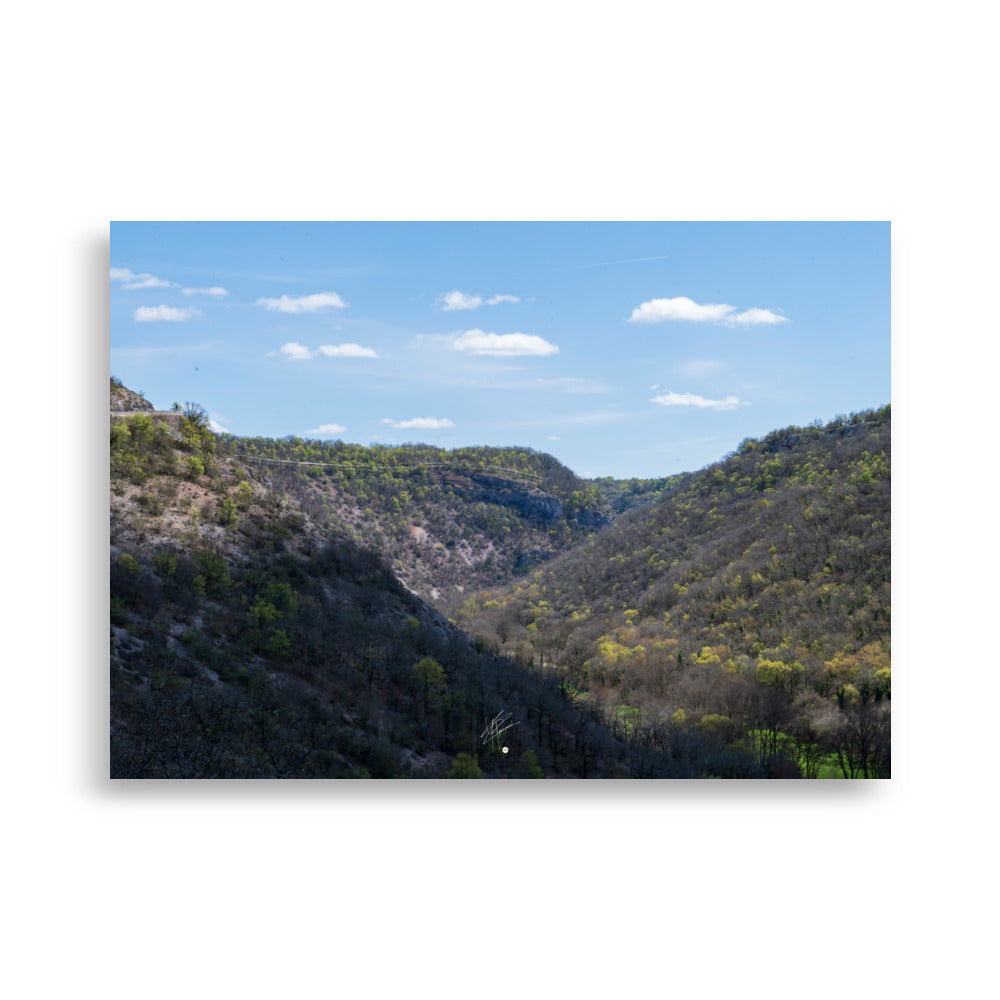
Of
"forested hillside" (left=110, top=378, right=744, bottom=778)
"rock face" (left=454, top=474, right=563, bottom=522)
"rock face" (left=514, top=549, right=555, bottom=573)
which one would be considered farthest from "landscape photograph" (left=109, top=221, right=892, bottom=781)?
"rock face" (left=514, top=549, right=555, bottom=573)

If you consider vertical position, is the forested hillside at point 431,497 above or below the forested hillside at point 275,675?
above

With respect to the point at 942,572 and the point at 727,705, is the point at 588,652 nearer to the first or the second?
the point at 727,705

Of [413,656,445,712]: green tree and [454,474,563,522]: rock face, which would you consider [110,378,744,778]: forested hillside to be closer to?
[413,656,445,712]: green tree

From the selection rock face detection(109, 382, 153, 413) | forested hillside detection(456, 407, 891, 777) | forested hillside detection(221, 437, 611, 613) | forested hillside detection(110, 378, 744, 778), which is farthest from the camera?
forested hillside detection(221, 437, 611, 613)

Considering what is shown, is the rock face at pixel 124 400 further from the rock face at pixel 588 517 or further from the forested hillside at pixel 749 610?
the rock face at pixel 588 517

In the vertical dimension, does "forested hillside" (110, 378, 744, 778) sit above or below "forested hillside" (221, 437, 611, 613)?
below

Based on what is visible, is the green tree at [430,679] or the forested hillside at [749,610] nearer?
the forested hillside at [749,610]

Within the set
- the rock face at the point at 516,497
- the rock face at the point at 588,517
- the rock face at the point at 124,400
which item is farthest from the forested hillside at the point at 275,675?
the rock face at the point at 588,517

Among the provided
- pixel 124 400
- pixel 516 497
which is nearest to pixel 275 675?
pixel 124 400
